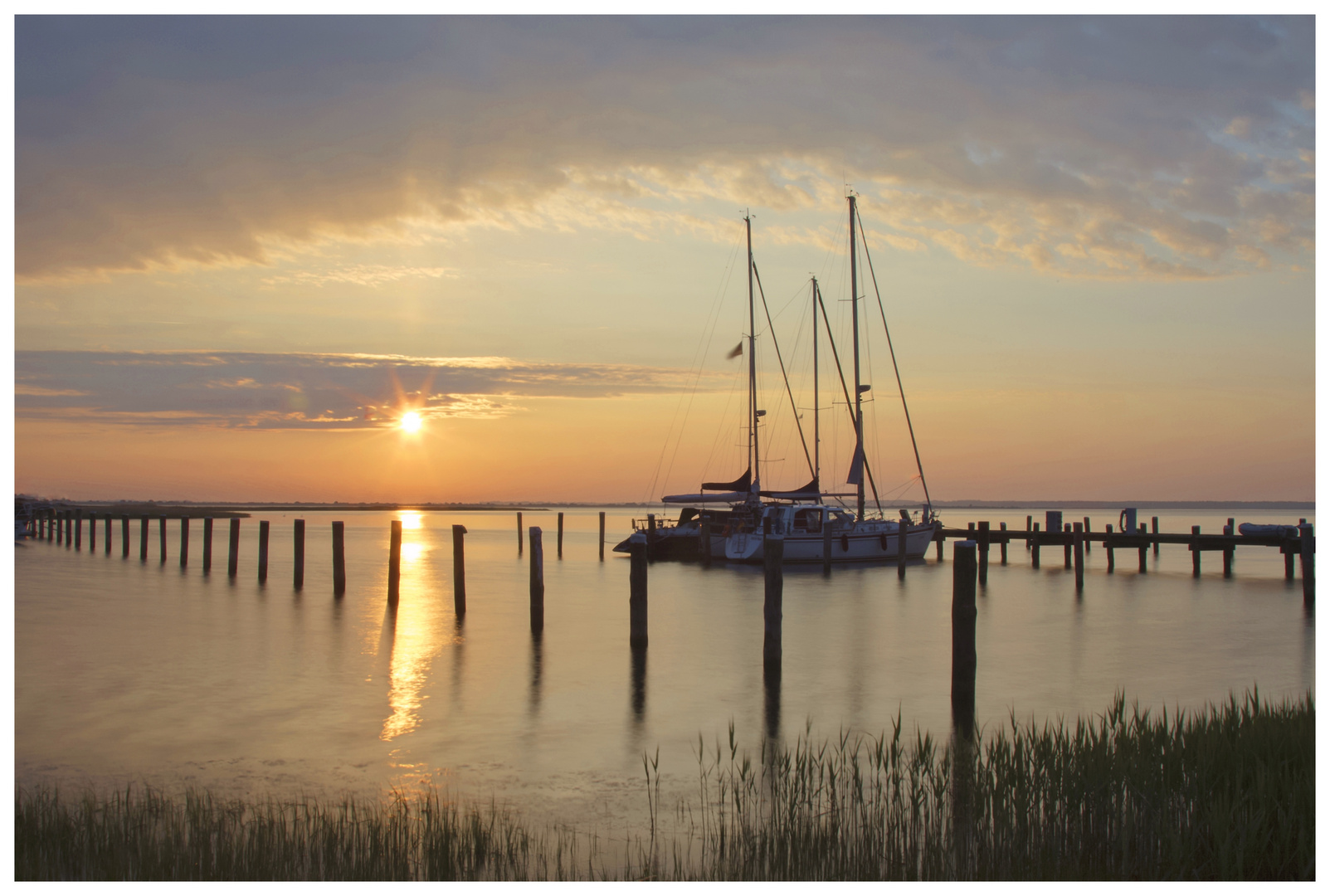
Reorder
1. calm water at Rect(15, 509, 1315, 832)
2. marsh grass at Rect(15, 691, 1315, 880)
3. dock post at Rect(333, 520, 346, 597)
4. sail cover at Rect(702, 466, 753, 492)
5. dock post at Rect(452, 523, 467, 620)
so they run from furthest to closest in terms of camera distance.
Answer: sail cover at Rect(702, 466, 753, 492), dock post at Rect(333, 520, 346, 597), dock post at Rect(452, 523, 467, 620), calm water at Rect(15, 509, 1315, 832), marsh grass at Rect(15, 691, 1315, 880)

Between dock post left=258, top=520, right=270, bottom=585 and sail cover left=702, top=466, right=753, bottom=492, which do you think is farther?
sail cover left=702, top=466, right=753, bottom=492

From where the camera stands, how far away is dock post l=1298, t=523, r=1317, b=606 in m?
26.0

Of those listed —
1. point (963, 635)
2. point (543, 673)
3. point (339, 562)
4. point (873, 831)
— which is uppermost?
point (963, 635)

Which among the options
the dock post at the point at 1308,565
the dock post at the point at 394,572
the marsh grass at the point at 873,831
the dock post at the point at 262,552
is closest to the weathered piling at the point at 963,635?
the marsh grass at the point at 873,831

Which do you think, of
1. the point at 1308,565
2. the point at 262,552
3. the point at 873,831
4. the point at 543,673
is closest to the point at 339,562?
the point at 262,552

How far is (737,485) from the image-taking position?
4856cm

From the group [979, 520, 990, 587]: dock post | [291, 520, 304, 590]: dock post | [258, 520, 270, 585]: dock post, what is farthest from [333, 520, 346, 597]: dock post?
[979, 520, 990, 587]: dock post

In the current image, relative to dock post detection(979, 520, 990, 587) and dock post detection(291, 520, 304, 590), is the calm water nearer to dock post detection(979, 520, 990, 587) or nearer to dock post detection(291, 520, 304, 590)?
dock post detection(291, 520, 304, 590)

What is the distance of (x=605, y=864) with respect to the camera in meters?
8.86

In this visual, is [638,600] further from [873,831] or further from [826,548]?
[826,548]

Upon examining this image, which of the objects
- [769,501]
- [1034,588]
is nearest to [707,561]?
[769,501]

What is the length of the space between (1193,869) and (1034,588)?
3193 centimetres

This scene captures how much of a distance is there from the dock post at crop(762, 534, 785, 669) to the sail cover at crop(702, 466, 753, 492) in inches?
1203

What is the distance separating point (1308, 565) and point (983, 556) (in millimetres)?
12793
